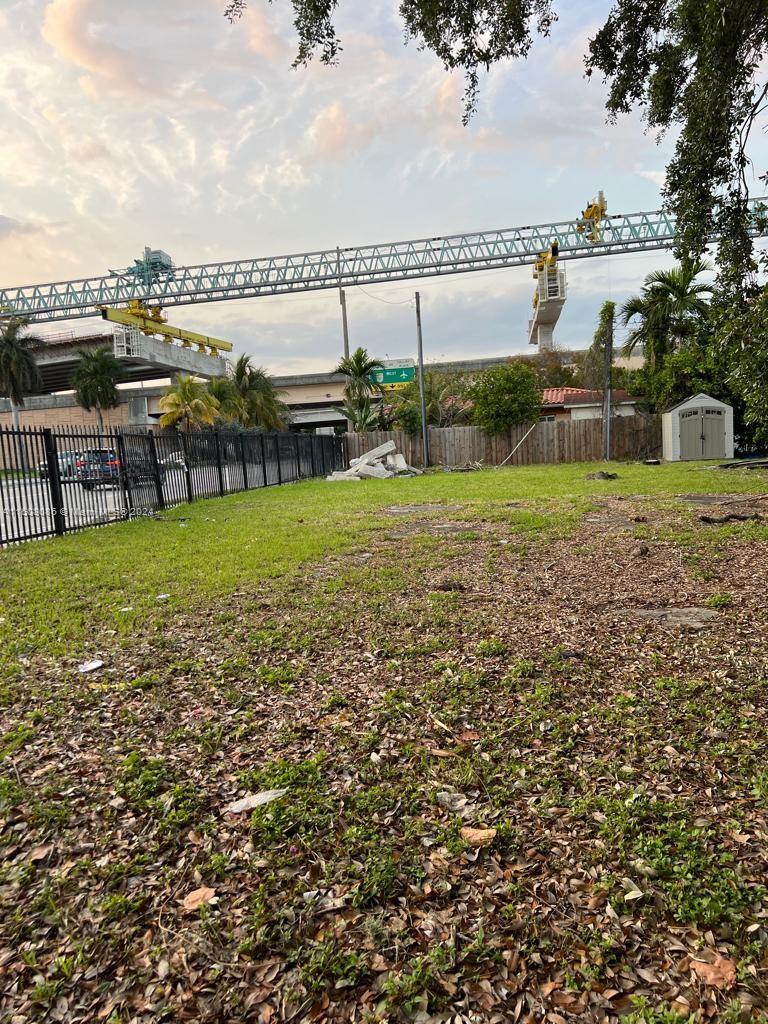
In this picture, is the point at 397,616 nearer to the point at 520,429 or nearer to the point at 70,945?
the point at 70,945

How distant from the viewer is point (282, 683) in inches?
133

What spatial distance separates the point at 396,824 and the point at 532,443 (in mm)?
25089

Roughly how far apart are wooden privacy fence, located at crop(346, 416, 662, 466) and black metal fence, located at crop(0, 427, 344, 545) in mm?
10082

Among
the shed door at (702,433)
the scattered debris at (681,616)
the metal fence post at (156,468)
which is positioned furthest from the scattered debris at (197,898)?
the shed door at (702,433)

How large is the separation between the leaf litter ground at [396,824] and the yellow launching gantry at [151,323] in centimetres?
4860

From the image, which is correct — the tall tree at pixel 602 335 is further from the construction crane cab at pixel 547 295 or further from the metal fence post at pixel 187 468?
the construction crane cab at pixel 547 295

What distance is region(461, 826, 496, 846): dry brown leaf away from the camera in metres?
2.04

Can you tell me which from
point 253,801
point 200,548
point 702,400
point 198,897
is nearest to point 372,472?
point 702,400

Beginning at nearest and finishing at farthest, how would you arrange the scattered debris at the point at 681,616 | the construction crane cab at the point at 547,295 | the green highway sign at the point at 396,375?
the scattered debris at the point at 681,616 → the green highway sign at the point at 396,375 → the construction crane cab at the point at 547,295

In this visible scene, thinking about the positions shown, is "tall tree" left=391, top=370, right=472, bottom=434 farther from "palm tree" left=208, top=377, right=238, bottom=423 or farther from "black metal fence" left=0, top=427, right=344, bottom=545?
"black metal fence" left=0, top=427, right=344, bottom=545

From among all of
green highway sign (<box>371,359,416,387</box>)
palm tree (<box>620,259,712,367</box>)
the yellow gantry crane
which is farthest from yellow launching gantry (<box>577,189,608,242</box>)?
palm tree (<box>620,259,712,367</box>)

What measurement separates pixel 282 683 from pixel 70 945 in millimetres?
1730

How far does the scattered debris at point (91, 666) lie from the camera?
12.1ft

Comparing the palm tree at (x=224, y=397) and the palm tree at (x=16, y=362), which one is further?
the palm tree at (x=16, y=362)
